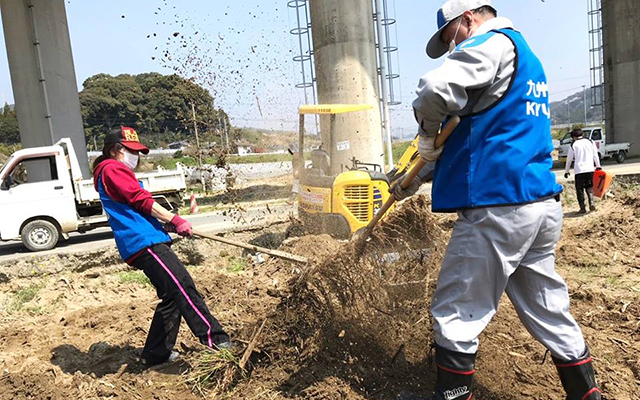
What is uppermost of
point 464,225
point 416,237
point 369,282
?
point 464,225

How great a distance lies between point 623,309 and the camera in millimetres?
3936

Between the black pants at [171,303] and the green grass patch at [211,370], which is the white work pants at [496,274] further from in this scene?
the black pants at [171,303]

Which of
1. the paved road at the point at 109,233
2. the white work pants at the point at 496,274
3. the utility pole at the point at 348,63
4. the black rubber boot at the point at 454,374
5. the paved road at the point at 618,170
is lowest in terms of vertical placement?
the paved road at the point at 618,170

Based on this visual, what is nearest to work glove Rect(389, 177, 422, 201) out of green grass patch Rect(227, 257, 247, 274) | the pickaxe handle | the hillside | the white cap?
the pickaxe handle

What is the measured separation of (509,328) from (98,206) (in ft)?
31.3

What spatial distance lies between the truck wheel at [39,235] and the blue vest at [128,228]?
7.54 metres

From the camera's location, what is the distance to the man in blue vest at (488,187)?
2.03 metres

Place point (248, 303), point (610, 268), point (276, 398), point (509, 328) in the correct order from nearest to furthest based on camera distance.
A: point (276, 398) → point (509, 328) → point (248, 303) → point (610, 268)

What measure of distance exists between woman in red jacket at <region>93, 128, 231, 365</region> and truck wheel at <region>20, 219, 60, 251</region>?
744 cm

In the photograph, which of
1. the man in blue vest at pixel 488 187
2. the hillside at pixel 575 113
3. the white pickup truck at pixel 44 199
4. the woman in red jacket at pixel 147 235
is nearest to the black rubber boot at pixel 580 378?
the man in blue vest at pixel 488 187

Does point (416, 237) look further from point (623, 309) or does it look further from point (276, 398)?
point (623, 309)

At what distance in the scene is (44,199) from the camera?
387 inches

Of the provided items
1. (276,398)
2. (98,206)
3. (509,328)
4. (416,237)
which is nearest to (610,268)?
(509,328)

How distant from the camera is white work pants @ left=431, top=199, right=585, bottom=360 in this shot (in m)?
2.10
